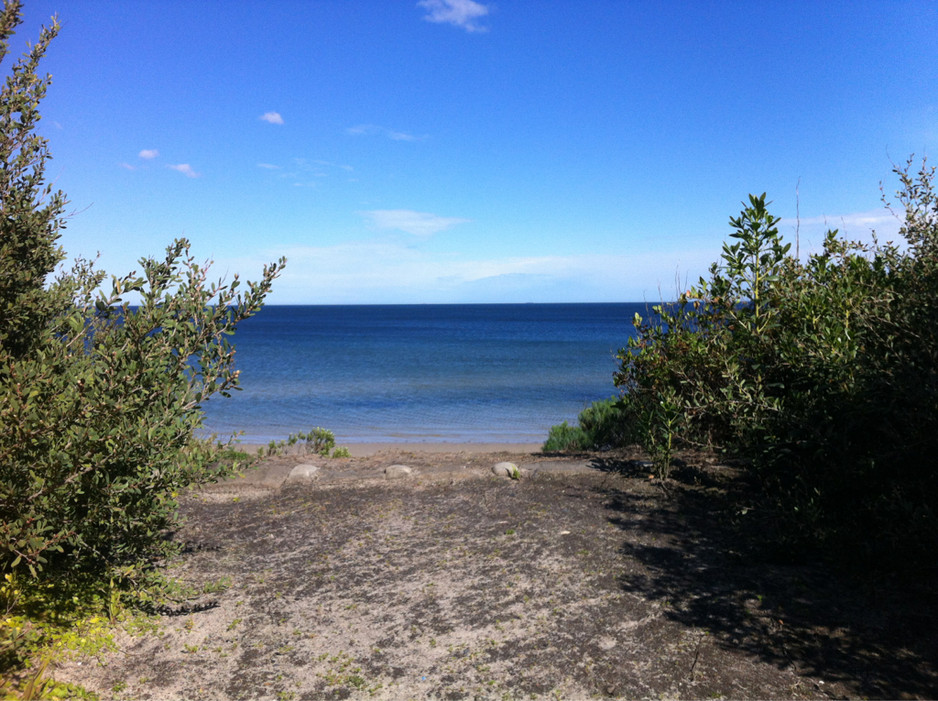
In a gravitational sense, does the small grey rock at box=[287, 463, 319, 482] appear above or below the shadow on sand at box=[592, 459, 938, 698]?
above

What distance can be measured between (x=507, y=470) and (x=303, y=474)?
2838 mm

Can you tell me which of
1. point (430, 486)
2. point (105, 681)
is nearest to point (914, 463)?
point (430, 486)

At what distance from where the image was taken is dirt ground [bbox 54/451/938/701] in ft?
12.8

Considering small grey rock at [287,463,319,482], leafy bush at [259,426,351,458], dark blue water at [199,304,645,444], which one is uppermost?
small grey rock at [287,463,319,482]

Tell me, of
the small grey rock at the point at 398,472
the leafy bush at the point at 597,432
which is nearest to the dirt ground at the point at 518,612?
the small grey rock at the point at 398,472

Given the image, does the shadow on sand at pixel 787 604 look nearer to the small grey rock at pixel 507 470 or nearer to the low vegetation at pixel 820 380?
the low vegetation at pixel 820 380

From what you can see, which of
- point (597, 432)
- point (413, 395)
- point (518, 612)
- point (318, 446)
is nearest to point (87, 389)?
point (518, 612)

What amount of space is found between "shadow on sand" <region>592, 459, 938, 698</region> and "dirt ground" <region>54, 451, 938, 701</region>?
15 mm

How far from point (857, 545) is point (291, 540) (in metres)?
5.21

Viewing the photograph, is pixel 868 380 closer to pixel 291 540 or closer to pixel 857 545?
pixel 857 545

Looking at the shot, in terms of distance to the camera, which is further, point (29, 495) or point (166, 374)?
point (166, 374)

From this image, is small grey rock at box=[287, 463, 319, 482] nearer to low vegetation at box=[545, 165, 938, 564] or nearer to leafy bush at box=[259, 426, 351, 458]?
leafy bush at box=[259, 426, 351, 458]

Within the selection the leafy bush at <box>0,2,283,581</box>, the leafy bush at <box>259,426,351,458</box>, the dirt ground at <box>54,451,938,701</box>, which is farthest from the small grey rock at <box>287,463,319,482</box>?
the leafy bush at <box>0,2,283,581</box>

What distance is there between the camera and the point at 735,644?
4.18 m
